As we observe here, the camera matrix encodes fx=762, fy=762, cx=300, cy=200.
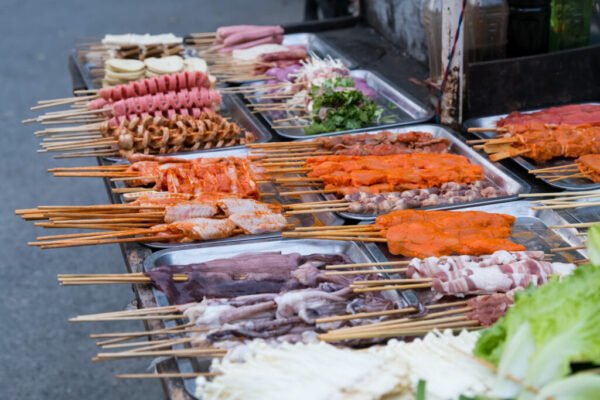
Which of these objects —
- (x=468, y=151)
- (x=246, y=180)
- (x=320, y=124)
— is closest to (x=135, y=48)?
(x=320, y=124)

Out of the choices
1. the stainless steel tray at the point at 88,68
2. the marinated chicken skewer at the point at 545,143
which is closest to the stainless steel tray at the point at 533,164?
the marinated chicken skewer at the point at 545,143

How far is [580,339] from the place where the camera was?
2062mm

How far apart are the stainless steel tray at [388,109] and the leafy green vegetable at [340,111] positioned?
0.22 feet

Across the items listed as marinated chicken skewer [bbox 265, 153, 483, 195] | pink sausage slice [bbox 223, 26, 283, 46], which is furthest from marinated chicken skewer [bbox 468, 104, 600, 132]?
pink sausage slice [bbox 223, 26, 283, 46]

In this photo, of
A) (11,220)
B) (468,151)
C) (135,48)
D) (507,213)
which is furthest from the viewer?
(11,220)

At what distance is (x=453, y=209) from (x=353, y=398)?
1.69 m

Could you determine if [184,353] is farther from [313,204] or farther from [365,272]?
[313,204]

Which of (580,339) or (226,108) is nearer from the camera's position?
(580,339)

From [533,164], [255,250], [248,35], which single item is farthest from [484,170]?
[248,35]

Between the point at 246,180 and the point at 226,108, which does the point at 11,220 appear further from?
the point at 246,180

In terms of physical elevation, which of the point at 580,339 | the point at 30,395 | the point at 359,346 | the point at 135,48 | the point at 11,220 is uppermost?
the point at 135,48

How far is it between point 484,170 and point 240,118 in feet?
5.81

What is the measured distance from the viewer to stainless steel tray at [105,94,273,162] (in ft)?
15.1

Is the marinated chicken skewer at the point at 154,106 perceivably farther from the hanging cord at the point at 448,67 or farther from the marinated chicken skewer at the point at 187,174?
the hanging cord at the point at 448,67
